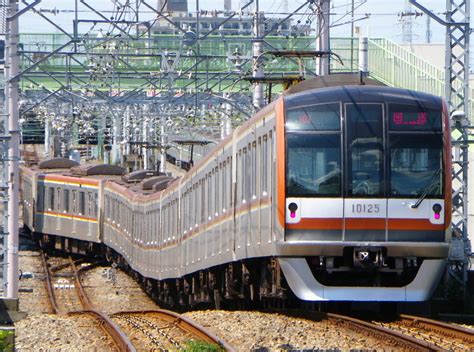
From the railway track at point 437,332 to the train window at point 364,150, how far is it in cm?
Answer: 131

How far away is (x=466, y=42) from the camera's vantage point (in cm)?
1509

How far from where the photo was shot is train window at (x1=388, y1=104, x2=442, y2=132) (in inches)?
448

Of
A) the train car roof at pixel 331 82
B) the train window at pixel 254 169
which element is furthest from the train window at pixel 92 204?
the train car roof at pixel 331 82

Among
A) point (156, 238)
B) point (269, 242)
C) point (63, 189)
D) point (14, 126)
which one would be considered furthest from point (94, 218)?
point (269, 242)

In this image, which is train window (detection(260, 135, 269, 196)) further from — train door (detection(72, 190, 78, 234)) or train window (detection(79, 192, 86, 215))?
train door (detection(72, 190, 78, 234))

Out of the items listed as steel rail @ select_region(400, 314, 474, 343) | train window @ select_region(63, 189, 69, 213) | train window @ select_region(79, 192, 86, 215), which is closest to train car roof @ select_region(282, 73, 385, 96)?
steel rail @ select_region(400, 314, 474, 343)

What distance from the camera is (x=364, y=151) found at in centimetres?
1135

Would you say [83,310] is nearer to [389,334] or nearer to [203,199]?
[203,199]

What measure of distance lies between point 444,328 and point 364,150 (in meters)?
1.74

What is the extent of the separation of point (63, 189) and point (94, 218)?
1.98m

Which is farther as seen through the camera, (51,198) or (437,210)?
(51,198)

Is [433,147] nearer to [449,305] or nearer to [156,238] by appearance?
[449,305]

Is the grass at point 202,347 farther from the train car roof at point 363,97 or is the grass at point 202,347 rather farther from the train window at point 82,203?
the train window at point 82,203

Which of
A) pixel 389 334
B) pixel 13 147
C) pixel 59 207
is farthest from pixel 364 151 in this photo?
pixel 59 207
